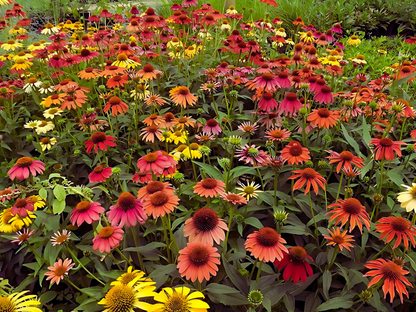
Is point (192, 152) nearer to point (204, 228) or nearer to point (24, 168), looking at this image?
point (204, 228)

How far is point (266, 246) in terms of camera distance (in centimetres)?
111

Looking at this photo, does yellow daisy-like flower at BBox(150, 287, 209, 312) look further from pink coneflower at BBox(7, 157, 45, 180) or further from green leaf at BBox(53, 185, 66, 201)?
pink coneflower at BBox(7, 157, 45, 180)

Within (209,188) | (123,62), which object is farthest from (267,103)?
(123,62)

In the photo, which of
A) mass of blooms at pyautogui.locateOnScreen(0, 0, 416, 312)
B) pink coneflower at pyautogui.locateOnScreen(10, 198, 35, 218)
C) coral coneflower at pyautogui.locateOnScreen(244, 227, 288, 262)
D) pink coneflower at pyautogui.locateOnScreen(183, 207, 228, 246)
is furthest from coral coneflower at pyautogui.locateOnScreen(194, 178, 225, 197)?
pink coneflower at pyautogui.locateOnScreen(10, 198, 35, 218)

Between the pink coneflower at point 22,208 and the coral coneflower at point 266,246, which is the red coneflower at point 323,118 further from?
the pink coneflower at point 22,208

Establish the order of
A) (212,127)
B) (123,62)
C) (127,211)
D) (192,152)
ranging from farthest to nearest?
1. (123,62)
2. (212,127)
3. (192,152)
4. (127,211)

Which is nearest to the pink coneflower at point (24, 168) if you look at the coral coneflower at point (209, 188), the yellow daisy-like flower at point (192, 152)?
the yellow daisy-like flower at point (192, 152)

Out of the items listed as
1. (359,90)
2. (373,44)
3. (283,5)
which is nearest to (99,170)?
(359,90)

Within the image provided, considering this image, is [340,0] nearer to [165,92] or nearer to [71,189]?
[165,92]

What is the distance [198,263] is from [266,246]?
0.26 m

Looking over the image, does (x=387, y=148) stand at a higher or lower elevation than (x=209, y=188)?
higher

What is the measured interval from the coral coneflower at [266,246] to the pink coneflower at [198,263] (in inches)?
6.0

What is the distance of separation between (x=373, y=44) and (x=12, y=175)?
5688 mm

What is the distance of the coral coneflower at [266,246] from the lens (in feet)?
3.57
